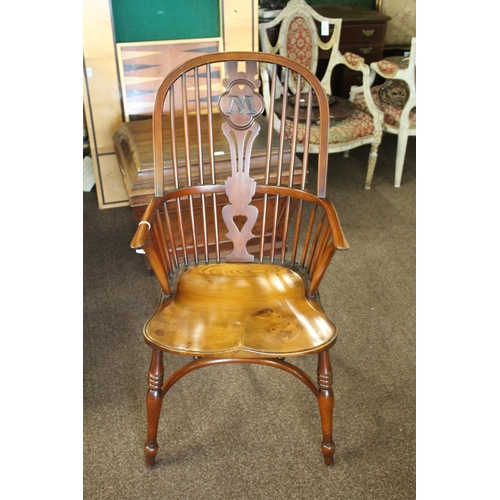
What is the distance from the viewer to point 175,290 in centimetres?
153

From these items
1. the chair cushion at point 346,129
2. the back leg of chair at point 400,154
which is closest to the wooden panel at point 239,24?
the chair cushion at point 346,129

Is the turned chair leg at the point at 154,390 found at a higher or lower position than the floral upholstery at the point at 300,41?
lower

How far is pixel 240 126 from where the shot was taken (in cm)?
154

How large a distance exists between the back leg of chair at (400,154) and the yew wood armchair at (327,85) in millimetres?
135

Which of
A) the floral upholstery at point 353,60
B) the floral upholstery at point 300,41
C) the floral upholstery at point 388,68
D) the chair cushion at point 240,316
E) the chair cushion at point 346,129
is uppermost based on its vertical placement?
the floral upholstery at point 300,41

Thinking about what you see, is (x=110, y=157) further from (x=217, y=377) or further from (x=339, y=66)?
(x=339, y=66)

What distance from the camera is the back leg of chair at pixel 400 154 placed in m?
3.14

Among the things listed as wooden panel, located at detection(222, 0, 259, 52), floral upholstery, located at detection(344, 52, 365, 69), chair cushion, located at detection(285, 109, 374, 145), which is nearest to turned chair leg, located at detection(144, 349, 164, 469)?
chair cushion, located at detection(285, 109, 374, 145)

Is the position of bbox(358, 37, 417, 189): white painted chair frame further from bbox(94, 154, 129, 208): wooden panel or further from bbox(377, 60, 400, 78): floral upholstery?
bbox(94, 154, 129, 208): wooden panel

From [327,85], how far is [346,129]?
0.46 meters

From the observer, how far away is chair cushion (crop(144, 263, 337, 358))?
4.30 feet

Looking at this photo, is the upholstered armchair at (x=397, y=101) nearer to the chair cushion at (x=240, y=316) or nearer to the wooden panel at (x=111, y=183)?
the wooden panel at (x=111, y=183)

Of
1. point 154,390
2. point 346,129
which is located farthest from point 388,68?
point 154,390
